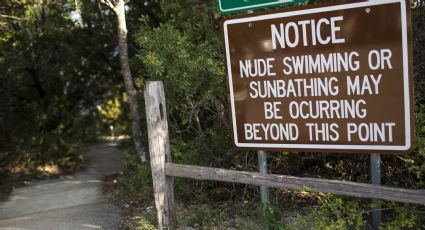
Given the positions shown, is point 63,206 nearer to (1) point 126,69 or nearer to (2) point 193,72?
(1) point 126,69

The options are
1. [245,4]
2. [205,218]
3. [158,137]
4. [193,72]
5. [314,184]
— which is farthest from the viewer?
[193,72]

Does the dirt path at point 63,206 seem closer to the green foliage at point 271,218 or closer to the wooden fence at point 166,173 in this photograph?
the wooden fence at point 166,173

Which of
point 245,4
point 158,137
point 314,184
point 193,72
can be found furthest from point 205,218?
point 245,4

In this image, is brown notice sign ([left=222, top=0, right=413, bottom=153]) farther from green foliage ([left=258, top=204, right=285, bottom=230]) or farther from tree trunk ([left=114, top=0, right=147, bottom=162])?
tree trunk ([left=114, top=0, right=147, bottom=162])

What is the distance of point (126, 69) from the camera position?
808 cm

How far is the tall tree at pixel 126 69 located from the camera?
7.62m

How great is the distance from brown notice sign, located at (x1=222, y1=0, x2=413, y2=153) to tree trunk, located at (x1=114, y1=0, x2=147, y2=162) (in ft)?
14.1

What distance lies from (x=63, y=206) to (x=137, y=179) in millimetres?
1209

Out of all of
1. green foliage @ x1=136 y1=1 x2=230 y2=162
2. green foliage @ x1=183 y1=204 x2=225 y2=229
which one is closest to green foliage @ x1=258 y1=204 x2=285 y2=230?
green foliage @ x1=183 y1=204 x2=225 y2=229

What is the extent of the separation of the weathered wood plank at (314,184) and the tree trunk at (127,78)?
4051 mm

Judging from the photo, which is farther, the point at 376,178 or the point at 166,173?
the point at 166,173

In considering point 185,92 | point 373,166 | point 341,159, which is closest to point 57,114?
point 185,92

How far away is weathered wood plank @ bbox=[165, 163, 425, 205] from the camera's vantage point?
10.4 ft

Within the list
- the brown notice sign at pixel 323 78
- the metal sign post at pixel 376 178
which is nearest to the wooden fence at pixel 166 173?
the brown notice sign at pixel 323 78
